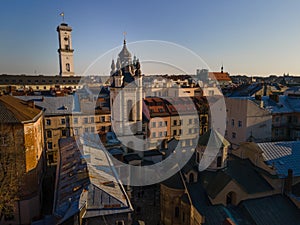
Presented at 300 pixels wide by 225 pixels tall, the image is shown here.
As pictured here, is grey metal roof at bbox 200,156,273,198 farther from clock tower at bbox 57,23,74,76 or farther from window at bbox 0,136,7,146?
clock tower at bbox 57,23,74,76

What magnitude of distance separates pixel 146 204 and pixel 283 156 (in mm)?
14771

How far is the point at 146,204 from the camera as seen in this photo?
25219 mm

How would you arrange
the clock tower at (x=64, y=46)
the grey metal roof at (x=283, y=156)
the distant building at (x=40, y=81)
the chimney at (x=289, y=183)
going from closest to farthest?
the chimney at (x=289, y=183), the grey metal roof at (x=283, y=156), the clock tower at (x=64, y=46), the distant building at (x=40, y=81)

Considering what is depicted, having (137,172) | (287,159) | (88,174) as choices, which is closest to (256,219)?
(287,159)

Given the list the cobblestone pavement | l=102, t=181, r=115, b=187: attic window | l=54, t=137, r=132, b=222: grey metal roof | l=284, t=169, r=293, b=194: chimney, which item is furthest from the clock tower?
l=284, t=169, r=293, b=194: chimney

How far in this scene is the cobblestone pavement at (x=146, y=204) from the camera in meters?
22.8

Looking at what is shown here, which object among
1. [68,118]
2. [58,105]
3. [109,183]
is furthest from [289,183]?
[58,105]

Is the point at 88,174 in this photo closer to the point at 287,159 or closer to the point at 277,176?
the point at 277,176

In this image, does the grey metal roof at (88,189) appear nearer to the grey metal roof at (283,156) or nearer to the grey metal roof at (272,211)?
the grey metal roof at (272,211)

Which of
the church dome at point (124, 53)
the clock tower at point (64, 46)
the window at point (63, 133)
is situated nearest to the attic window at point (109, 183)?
the church dome at point (124, 53)

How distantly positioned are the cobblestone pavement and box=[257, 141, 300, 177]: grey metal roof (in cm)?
1204

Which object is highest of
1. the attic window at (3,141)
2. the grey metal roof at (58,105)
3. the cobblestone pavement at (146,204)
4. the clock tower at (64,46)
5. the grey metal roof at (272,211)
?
the clock tower at (64,46)

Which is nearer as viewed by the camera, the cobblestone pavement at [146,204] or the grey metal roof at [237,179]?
the grey metal roof at [237,179]

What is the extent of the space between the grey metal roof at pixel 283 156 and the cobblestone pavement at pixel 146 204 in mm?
12040
